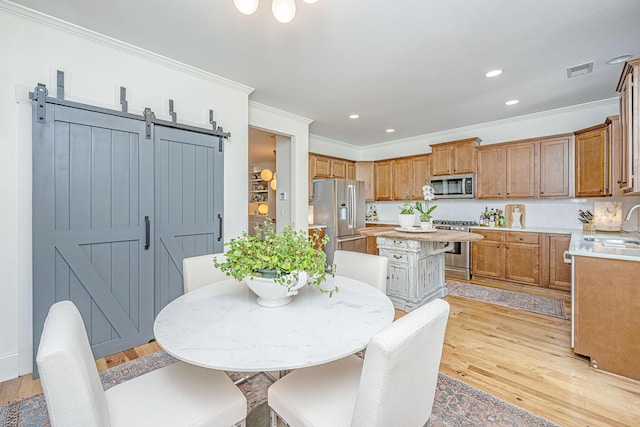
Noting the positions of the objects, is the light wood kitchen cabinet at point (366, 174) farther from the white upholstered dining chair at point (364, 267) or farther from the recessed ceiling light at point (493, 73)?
the white upholstered dining chair at point (364, 267)

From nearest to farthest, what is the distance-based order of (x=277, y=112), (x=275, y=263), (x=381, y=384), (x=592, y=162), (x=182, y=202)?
(x=381, y=384)
(x=275, y=263)
(x=182, y=202)
(x=592, y=162)
(x=277, y=112)

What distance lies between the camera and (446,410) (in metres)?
1.71

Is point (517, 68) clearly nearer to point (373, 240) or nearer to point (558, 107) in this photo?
point (558, 107)

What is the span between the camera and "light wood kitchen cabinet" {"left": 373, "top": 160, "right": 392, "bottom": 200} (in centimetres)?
594

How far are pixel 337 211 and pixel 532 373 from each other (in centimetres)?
350

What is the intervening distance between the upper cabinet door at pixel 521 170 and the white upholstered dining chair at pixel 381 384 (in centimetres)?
431

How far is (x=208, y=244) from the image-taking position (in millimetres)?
2941

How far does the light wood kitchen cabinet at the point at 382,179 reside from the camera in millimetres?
5941

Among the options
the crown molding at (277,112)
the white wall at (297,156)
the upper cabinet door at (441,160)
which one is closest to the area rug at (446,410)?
the white wall at (297,156)

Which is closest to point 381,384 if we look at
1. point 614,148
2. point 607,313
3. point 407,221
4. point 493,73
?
point 607,313

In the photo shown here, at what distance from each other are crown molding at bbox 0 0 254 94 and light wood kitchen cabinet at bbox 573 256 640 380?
373 centimetres

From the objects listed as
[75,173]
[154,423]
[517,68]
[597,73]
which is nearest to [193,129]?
[75,173]

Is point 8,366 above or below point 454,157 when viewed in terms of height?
below

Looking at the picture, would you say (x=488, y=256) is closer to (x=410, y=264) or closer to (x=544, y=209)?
(x=544, y=209)
